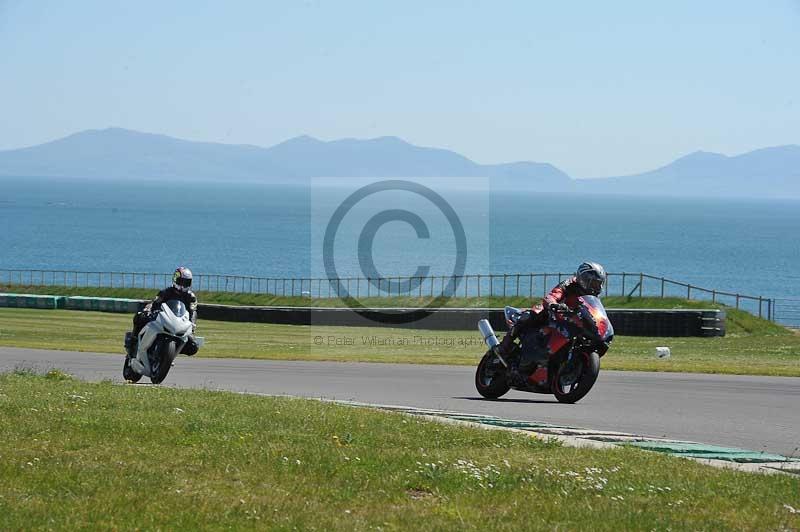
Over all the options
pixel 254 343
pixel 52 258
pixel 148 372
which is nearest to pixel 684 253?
pixel 52 258

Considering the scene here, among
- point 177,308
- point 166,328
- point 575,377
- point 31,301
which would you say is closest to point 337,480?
point 575,377

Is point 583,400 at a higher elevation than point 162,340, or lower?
lower

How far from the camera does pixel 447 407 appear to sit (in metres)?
15.4

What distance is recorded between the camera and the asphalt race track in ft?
43.3

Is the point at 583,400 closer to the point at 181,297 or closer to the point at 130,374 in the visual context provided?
the point at 181,297

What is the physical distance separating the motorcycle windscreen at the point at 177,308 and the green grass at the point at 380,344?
787 centimetres

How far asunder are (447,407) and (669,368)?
7.90m

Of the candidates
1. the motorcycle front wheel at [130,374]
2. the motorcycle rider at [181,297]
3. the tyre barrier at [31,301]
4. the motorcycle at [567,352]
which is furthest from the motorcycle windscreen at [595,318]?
the tyre barrier at [31,301]

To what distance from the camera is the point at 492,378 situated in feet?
53.7

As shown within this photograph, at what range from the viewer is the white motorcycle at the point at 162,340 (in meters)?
18.0

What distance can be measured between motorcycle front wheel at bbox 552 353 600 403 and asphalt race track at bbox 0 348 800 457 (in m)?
0.17

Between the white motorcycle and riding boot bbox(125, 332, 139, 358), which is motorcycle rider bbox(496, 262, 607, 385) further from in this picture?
riding boot bbox(125, 332, 139, 358)

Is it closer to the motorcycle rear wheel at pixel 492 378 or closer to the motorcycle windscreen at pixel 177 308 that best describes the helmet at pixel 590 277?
the motorcycle rear wheel at pixel 492 378

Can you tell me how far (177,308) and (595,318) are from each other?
6518 millimetres
